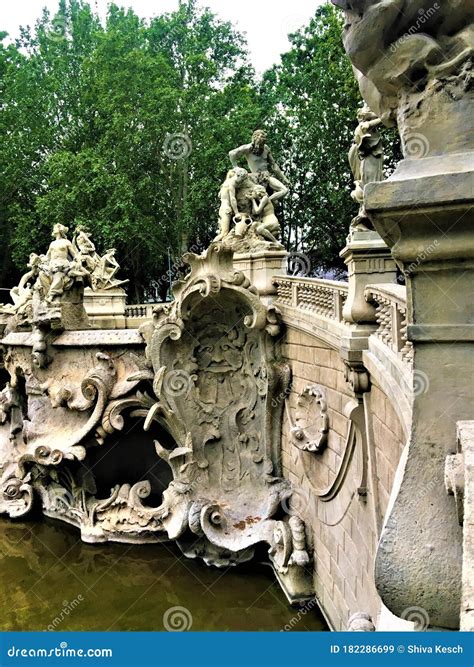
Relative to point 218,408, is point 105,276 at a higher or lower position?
higher

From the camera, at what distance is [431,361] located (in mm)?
2240

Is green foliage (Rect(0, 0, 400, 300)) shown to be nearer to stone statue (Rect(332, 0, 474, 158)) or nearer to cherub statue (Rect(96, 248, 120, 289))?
cherub statue (Rect(96, 248, 120, 289))

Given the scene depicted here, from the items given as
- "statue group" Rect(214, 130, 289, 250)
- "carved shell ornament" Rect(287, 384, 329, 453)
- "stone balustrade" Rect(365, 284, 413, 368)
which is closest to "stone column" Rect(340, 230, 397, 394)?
"stone balustrade" Rect(365, 284, 413, 368)

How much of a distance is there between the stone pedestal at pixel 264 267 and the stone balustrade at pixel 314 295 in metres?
0.16

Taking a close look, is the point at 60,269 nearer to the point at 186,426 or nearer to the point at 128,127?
the point at 186,426

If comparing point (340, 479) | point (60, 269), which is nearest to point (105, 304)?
point (60, 269)

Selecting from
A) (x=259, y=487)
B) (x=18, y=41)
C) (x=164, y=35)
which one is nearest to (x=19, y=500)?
(x=259, y=487)

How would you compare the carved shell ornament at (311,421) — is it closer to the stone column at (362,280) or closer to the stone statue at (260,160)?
the stone column at (362,280)

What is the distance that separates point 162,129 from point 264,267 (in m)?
13.9

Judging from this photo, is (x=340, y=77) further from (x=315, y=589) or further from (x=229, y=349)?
(x=315, y=589)

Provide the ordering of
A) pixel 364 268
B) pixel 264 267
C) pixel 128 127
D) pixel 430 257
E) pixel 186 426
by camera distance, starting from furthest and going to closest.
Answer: pixel 128 127 < pixel 186 426 < pixel 264 267 < pixel 364 268 < pixel 430 257

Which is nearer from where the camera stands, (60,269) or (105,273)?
(60,269)

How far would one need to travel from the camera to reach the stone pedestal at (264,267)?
9.74 m

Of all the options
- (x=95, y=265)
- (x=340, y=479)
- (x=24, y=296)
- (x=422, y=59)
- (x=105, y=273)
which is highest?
(x=422, y=59)
